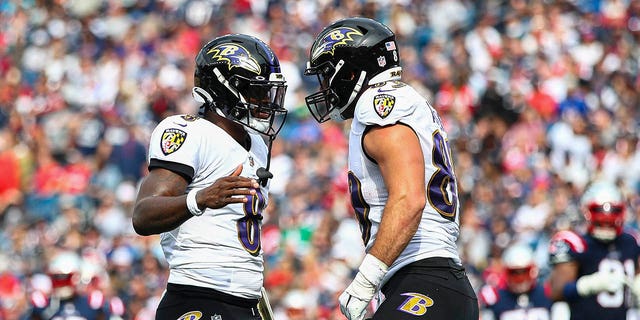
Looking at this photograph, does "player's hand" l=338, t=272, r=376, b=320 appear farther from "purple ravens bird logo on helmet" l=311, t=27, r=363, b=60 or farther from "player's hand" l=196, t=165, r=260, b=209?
"purple ravens bird logo on helmet" l=311, t=27, r=363, b=60

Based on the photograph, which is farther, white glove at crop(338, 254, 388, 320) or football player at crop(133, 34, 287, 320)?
football player at crop(133, 34, 287, 320)

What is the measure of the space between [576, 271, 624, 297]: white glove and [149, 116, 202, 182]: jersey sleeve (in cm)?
364

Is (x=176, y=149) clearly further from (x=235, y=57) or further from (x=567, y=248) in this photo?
(x=567, y=248)

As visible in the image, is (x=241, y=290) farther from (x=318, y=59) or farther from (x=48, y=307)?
(x=48, y=307)

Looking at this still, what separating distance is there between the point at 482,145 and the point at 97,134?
5049 mm

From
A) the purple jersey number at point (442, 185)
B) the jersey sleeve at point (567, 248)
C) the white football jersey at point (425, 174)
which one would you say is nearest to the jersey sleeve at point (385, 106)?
the white football jersey at point (425, 174)

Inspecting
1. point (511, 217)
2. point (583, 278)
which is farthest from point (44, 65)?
point (583, 278)

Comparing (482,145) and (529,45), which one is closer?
(482,145)

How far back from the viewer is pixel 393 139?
16.2ft

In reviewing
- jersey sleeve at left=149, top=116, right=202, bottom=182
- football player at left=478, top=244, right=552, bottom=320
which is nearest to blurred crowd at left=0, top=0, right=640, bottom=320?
football player at left=478, top=244, right=552, bottom=320

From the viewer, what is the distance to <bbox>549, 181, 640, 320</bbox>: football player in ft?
26.6

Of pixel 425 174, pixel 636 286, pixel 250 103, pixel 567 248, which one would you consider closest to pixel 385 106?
pixel 425 174

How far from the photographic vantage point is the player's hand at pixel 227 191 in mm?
4845

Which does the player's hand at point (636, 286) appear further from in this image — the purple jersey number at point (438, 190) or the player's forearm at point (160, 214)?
the player's forearm at point (160, 214)
